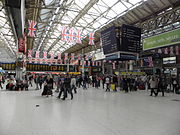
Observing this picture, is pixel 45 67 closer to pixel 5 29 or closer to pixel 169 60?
pixel 5 29

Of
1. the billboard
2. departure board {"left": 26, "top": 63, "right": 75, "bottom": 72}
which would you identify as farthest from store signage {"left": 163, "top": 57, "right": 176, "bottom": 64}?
departure board {"left": 26, "top": 63, "right": 75, "bottom": 72}

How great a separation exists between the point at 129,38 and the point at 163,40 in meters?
2.47

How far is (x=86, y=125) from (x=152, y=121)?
75.6 inches

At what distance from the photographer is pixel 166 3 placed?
41.4 feet

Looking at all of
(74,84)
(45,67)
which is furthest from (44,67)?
(74,84)

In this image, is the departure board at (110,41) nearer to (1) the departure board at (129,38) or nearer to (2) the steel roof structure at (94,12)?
(1) the departure board at (129,38)

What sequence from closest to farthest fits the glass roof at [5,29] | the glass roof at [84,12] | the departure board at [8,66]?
1. the glass roof at [5,29]
2. the glass roof at [84,12]
3. the departure board at [8,66]

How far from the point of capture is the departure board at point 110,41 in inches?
351

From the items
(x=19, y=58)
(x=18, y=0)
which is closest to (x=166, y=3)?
(x=18, y=0)

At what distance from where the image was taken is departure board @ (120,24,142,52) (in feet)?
29.1

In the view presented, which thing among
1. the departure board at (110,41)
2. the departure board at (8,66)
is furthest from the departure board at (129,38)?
the departure board at (8,66)

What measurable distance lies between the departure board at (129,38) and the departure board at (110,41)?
46 centimetres

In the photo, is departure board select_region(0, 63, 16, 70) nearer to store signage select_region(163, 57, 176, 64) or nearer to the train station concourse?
the train station concourse

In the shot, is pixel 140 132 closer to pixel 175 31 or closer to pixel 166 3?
pixel 175 31
